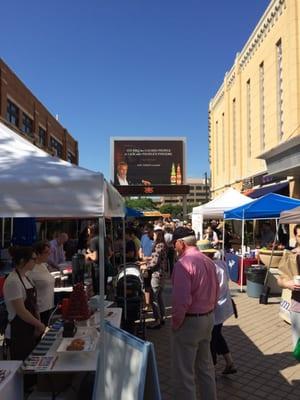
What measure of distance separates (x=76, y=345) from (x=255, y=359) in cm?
319

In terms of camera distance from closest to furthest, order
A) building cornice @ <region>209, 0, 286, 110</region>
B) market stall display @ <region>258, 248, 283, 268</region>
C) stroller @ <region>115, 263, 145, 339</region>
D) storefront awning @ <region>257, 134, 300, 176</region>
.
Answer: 1. stroller @ <region>115, 263, 145, 339</region>
2. market stall display @ <region>258, 248, 283, 268</region>
3. storefront awning @ <region>257, 134, 300, 176</region>
4. building cornice @ <region>209, 0, 286, 110</region>

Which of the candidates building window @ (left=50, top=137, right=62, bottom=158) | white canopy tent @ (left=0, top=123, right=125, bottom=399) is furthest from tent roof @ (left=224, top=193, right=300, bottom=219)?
building window @ (left=50, top=137, right=62, bottom=158)

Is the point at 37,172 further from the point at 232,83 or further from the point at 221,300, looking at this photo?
the point at 232,83

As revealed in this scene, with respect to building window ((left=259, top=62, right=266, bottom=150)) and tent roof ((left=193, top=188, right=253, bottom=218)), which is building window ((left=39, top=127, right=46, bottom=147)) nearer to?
building window ((left=259, top=62, right=266, bottom=150))

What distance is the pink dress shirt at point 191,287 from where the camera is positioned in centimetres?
382

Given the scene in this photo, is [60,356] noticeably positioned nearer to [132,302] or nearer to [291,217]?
[132,302]

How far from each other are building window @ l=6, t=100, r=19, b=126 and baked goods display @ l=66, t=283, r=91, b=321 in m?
23.3

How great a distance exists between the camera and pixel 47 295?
530 centimetres

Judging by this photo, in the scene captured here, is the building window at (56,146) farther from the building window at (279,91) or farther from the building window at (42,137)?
the building window at (279,91)

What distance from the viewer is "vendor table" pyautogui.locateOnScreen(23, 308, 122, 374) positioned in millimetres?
3510

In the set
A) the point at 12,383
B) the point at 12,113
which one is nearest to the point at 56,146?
the point at 12,113

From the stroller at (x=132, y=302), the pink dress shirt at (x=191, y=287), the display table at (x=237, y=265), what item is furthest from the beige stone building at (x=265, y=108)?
the pink dress shirt at (x=191, y=287)

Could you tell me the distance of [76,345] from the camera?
3881mm

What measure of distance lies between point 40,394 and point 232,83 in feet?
105
